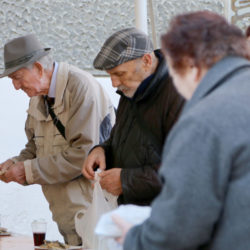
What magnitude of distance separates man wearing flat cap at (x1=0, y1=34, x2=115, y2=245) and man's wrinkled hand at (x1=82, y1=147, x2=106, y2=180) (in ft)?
1.17

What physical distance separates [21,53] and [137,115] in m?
1.01

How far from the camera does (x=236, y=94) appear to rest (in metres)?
1.38

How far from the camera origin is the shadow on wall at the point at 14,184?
5.43m

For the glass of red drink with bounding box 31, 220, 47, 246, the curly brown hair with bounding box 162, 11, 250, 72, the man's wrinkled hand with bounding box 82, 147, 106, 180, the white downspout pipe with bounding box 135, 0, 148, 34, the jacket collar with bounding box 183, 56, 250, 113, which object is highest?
the curly brown hair with bounding box 162, 11, 250, 72

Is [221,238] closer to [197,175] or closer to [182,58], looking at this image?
[197,175]

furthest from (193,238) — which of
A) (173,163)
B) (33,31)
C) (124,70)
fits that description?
(33,31)

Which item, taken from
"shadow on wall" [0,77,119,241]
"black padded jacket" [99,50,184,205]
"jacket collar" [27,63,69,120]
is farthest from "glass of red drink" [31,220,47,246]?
"shadow on wall" [0,77,119,241]

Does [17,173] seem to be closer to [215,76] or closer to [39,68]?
[39,68]

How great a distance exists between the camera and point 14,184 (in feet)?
18.0

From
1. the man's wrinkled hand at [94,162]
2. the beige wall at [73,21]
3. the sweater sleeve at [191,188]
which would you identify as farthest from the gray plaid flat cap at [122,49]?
the beige wall at [73,21]

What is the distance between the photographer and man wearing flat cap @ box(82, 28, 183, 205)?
2.54m

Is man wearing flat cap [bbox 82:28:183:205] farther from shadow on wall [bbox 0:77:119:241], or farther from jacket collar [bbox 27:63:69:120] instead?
shadow on wall [bbox 0:77:119:241]

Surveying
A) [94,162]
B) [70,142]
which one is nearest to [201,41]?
[94,162]

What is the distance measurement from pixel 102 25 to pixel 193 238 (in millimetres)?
4386
